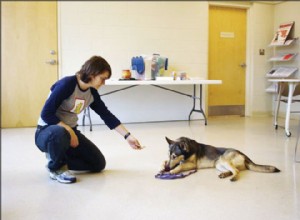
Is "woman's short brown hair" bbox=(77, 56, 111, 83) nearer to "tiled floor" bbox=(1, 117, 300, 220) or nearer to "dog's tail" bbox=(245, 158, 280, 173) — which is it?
"tiled floor" bbox=(1, 117, 300, 220)

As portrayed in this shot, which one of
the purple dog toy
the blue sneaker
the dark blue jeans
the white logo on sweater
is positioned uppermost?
the white logo on sweater

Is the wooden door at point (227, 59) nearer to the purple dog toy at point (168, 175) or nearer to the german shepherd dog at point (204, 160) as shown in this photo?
the german shepherd dog at point (204, 160)

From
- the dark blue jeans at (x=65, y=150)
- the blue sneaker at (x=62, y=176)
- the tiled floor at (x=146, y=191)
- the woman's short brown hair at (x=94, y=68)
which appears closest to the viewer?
the tiled floor at (x=146, y=191)

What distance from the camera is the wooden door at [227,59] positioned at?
18.2ft

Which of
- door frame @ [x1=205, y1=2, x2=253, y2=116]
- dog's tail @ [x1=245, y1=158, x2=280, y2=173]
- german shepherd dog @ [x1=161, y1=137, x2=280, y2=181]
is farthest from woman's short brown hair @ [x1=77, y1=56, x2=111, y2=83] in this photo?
door frame @ [x1=205, y1=2, x2=253, y2=116]

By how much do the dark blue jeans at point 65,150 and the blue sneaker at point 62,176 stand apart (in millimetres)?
38

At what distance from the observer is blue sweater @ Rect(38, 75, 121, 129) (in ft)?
6.56

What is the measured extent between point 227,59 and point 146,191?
4.21 m

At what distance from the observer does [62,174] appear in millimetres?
2158

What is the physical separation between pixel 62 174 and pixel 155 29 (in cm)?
337

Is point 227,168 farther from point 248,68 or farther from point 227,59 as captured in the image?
point 248,68

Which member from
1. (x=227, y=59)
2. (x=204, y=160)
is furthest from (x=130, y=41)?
(x=204, y=160)

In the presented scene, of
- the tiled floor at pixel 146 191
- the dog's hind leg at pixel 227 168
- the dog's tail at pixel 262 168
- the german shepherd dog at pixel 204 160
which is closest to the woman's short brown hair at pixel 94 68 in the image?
the tiled floor at pixel 146 191

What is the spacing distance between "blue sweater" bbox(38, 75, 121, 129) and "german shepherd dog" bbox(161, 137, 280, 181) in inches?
19.3
